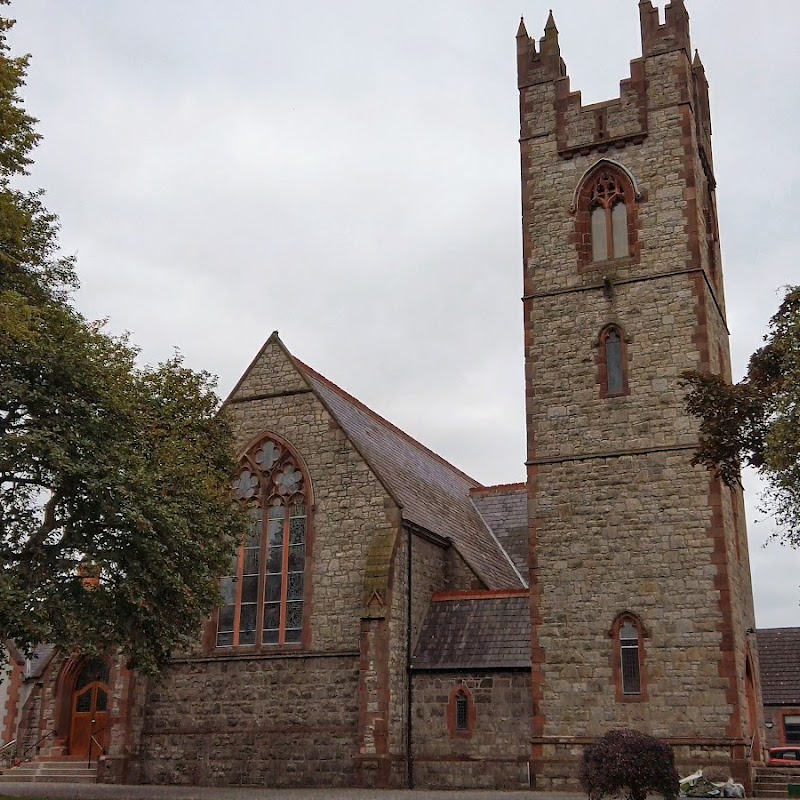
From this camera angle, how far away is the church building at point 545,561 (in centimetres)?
2219

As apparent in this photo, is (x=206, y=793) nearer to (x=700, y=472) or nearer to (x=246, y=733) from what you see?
(x=246, y=733)

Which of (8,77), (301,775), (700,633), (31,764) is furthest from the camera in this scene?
(31,764)

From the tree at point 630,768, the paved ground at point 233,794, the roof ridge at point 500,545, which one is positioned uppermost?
the roof ridge at point 500,545

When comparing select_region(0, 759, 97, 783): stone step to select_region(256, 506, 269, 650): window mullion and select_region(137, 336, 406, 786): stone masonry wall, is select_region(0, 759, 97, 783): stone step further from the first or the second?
select_region(256, 506, 269, 650): window mullion

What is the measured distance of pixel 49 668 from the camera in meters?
30.0

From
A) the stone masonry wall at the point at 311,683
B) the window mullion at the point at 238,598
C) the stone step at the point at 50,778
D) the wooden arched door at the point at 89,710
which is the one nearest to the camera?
the stone masonry wall at the point at 311,683

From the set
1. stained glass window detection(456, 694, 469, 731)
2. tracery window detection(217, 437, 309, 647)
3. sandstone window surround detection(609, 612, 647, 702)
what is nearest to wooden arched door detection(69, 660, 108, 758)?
tracery window detection(217, 437, 309, 647)

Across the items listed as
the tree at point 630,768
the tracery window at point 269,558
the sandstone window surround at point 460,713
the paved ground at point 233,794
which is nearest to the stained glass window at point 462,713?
the sandstone window surround at point 460,713

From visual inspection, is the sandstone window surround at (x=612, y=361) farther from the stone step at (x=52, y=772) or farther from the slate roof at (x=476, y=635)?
the stone step at (x=52, y=772)

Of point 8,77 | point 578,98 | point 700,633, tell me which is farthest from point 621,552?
point 8,77

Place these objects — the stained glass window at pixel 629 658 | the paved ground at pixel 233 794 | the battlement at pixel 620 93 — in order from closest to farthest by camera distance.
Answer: the paved ground at pixel 233 794 → the stained glass window at pixel 629 658 → the battlement at pixel 620 93

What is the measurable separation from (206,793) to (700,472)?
503 inches

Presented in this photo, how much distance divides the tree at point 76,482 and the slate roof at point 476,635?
720 centimetres

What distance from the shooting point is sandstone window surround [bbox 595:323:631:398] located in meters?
24.1
